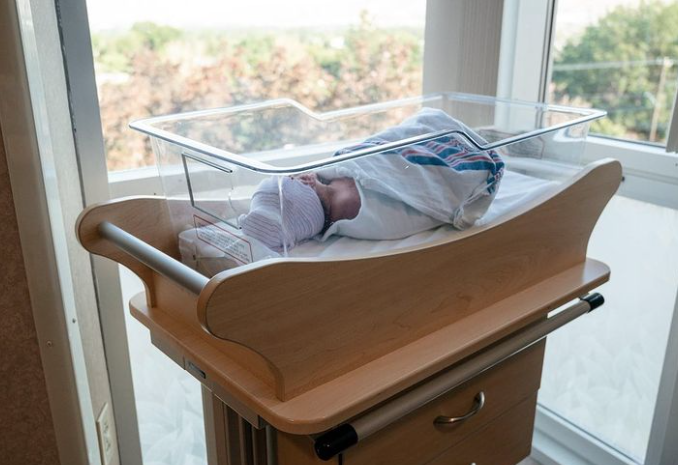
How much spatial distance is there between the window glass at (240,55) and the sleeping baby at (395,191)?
0.49m

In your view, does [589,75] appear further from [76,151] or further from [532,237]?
[76,151]

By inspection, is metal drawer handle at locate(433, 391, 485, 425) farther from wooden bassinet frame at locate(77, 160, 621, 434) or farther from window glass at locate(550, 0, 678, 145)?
window glass at locate(550, 0, 678, 145)

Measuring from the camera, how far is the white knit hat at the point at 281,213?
2.43ft

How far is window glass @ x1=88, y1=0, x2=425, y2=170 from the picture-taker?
114 cm

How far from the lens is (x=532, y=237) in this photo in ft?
3.14

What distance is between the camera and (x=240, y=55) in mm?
1254

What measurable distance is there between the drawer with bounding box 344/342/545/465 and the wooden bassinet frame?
0.10 metres

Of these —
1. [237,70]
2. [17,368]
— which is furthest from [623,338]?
[17,368]

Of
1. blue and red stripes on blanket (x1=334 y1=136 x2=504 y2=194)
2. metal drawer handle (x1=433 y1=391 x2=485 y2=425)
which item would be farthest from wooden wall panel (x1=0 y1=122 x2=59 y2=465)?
metal drawer handle (x1=433 y1=391 x2=485 y2=425)

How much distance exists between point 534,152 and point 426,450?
0.48 metres

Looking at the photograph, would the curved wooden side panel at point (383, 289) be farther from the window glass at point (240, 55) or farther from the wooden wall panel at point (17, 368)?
the window glass at point (240, 55)

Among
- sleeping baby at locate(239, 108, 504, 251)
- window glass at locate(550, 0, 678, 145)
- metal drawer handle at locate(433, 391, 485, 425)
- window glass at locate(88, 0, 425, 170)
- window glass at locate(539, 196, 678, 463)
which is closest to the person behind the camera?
sleeping baby at locate(239, 108, 504, 251)

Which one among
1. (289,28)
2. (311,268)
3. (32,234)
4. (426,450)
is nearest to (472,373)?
(426,450)

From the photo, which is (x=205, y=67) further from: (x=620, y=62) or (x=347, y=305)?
(x=620, y=62)
